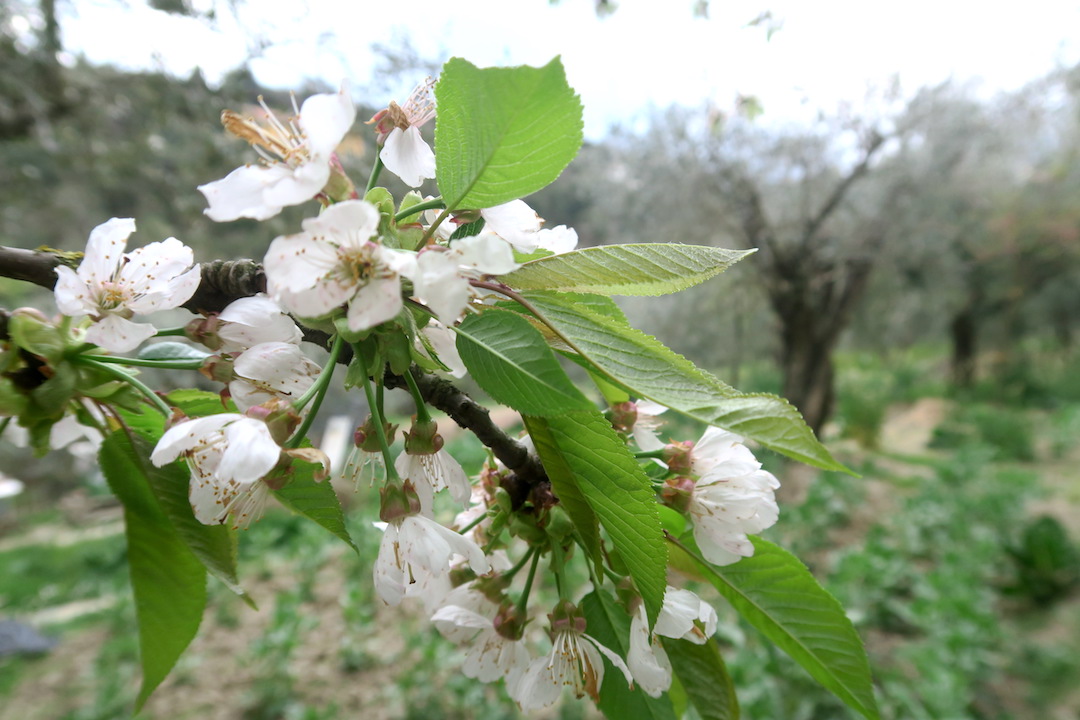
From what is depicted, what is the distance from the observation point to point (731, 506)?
43 cm

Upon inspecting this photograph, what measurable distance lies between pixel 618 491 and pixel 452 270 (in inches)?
6.0

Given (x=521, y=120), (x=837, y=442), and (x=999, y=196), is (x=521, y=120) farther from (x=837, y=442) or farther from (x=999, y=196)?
(x=999, y=196)

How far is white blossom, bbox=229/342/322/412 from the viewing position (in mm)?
346

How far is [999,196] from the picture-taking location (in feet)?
18.8

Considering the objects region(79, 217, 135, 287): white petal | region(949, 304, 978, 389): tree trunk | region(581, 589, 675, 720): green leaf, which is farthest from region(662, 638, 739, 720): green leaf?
region(949, 304, 978, 389): tree trunk

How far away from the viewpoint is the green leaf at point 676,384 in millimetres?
268

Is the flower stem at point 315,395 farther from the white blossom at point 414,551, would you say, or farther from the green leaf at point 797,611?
the green leaf at point 797,611

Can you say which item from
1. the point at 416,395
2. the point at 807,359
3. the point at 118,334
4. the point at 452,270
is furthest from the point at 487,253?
the point at 807,359

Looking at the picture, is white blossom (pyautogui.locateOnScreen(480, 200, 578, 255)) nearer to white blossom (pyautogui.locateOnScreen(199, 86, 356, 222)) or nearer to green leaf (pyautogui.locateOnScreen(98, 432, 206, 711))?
white blossom (pyautogui.locateOnScreen(199, 86, 356, 222))

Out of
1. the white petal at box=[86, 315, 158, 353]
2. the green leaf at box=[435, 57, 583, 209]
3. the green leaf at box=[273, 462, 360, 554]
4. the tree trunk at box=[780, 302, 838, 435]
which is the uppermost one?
the tree trunk at box=[780, 302, 838, 435]

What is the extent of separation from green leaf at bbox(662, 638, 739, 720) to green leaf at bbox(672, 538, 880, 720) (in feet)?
0.16

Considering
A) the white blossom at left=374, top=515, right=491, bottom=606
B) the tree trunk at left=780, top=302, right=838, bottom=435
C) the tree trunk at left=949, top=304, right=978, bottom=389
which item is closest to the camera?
the white blossom at left=374, top=515, right=491, bottom=606

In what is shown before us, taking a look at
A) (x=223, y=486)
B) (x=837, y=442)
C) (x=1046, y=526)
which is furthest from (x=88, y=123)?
(x=837, y=442)

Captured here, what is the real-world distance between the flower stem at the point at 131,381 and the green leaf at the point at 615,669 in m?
0.32
